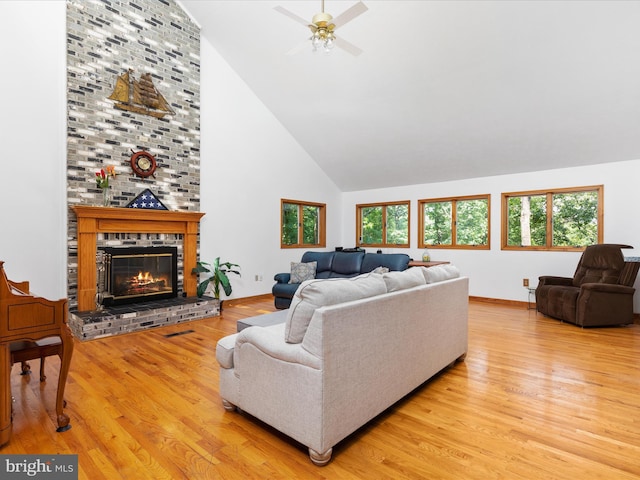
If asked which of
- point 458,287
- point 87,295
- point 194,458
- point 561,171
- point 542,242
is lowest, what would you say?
point 194,458

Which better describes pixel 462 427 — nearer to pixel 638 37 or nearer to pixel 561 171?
pixel 638 37

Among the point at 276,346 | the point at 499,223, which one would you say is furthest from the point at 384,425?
the point at 499,223

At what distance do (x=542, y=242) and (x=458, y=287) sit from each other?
388 cm

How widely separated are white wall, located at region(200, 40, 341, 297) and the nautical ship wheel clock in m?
0.84

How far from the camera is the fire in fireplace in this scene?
4793 millimetres

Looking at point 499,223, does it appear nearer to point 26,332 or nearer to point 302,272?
point 302,272

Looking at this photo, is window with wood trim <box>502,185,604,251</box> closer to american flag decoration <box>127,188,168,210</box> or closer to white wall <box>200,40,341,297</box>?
white wall <box>200,40,341,297</box>

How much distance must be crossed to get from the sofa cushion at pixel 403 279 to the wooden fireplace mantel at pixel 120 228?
3902 mm

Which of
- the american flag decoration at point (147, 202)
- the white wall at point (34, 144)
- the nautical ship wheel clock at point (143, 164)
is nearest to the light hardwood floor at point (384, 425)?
the white wall at point (34, 144)

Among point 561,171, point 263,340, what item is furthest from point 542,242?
point 263,340

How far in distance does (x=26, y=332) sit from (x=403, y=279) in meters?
2.42

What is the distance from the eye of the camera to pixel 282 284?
5660 mm

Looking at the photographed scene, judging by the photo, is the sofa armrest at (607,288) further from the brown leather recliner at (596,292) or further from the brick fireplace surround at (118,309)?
the brick fireplace surround at (118,309)

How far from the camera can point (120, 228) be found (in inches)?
191
